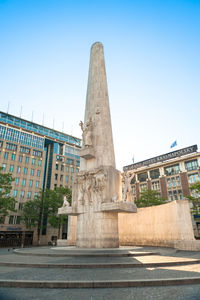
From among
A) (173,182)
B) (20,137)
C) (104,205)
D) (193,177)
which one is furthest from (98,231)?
(20,137)

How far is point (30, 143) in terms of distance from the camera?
214 feet

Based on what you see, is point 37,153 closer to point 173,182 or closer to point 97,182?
point 173,182

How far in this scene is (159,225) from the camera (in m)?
19.0

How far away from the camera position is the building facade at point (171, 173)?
55.5m

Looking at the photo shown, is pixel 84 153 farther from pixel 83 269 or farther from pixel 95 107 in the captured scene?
pixel 83 269

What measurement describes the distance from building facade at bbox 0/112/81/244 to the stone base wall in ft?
110

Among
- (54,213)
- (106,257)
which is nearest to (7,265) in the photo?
(106,257)

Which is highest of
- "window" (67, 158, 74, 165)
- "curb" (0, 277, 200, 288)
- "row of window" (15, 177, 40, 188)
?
"window" (67, 158, 74, 165)

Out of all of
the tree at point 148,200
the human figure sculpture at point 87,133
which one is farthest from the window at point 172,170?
the human figure sculpture at point 87,133

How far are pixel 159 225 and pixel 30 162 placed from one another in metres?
47.3

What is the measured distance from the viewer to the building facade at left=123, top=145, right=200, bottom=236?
55.5 m

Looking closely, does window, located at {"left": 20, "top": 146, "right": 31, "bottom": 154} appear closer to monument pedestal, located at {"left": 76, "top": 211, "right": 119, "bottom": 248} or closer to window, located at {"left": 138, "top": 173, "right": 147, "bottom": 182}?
window, located at {"left": 138, "top": 173, "right": 147, "bottom": 182}

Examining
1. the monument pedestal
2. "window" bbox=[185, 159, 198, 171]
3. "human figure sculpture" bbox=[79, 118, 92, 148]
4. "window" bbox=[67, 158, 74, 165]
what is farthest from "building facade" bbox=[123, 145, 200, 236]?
the monument pedestal

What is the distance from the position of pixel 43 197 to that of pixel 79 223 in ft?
106
